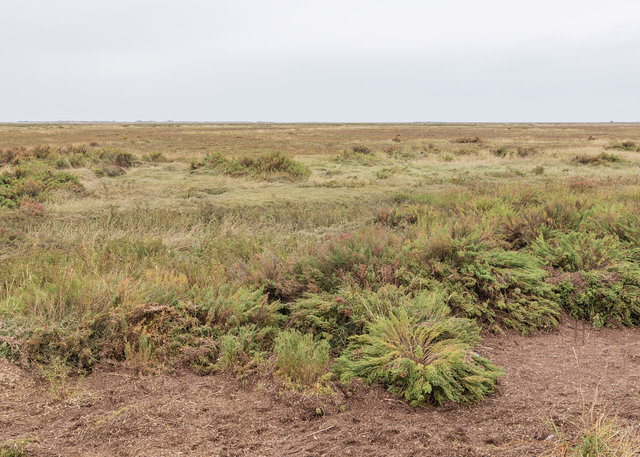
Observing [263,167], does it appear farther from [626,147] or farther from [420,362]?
[626,147]

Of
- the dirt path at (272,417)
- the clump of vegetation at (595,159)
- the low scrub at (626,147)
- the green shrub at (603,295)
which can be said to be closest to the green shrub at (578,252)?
the green shrub at (603,295)

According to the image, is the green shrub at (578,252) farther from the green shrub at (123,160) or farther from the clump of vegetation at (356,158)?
the green shrub at (123,160)

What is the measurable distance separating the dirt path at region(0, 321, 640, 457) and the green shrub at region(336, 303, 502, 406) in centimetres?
12

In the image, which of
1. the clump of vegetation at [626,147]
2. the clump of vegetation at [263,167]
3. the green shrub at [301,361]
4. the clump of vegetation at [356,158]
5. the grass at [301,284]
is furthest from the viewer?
the clump of vegetation at [626,147]

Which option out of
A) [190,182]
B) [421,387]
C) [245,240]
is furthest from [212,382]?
[190,182]

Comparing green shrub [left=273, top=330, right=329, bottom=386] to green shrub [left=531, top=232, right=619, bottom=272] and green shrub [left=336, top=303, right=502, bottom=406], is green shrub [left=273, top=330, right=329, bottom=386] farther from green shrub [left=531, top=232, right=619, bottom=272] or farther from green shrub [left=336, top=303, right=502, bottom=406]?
green shrub [left=531, top=232, right=619, bottom=272]

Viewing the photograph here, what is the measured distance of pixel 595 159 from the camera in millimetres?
22062

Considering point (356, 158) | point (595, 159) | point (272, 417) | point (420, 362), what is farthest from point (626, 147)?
point (272, 417)

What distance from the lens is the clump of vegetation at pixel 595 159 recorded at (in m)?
21.8

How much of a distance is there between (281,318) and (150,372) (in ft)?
5.08

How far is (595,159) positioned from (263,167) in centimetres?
1667

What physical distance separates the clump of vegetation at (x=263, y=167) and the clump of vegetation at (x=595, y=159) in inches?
569

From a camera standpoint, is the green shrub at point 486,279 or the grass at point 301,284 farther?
the green shrub at point 486,279

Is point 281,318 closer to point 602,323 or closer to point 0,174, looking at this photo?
point 602,323
